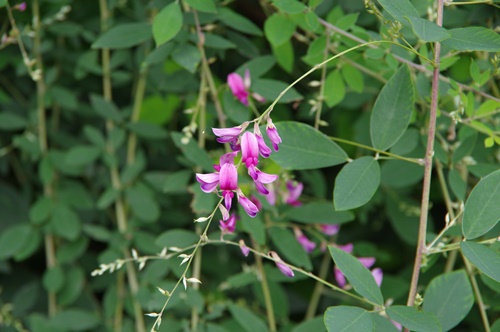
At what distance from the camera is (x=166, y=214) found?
194 cm

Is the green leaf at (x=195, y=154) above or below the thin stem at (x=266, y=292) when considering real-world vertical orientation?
above

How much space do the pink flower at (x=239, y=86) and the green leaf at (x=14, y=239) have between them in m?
0.75

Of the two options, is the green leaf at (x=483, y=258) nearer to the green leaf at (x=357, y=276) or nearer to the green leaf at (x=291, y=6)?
the green leaf at (x=357, y=276)

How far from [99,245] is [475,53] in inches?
51.7

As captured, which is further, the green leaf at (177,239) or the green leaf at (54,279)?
the green leaf at (54,279)

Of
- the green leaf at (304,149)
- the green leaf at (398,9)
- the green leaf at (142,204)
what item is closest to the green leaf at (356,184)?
the green leaf at (304,149)

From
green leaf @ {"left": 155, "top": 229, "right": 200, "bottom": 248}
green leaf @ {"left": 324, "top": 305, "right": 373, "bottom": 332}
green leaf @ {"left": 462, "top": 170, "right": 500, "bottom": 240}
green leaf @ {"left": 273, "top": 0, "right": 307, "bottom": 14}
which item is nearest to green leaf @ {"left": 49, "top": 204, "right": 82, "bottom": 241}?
green leaf @ {"left": 155, "top": 229, "right": 200, "bottom": 248}

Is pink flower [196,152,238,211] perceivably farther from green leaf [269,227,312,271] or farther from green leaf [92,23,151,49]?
green leaf [92,23,151,49]

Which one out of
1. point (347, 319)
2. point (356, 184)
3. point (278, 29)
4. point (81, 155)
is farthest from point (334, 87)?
point (81, 155)

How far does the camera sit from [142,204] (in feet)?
5.84

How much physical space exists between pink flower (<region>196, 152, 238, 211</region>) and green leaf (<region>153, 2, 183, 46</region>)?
0.44m

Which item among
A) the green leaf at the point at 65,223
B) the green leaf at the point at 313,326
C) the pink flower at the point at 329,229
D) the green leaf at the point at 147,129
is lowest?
the green leaf at the point at 65,223

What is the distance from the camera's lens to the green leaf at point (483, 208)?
1057 mm

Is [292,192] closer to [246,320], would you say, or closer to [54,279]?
[246,320]
